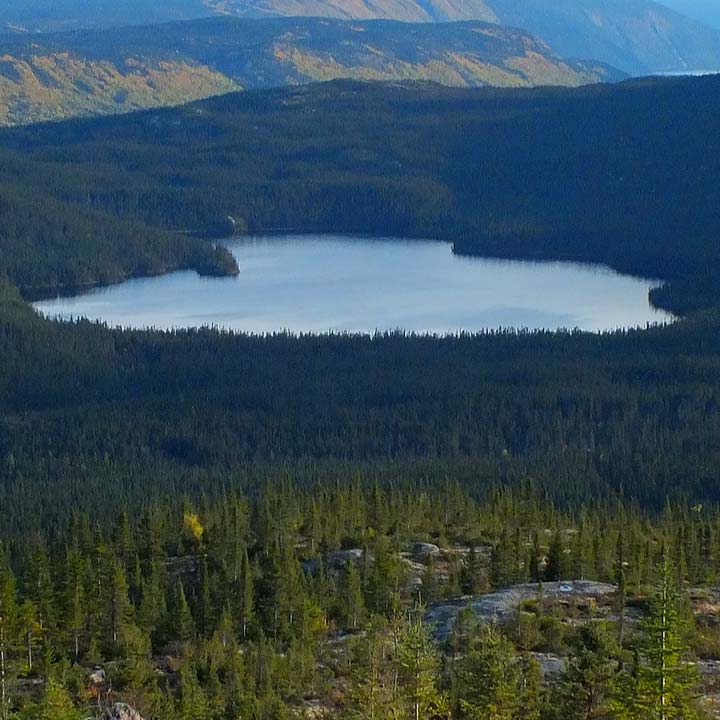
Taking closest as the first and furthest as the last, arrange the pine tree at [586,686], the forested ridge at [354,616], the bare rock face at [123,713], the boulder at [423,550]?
1. the bare rock face at [123,713]
2. the forested ridge at [354,616]
3. the pine tree at [586,686]
4. the boulder at [423,550]

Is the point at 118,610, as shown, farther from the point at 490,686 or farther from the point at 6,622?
the point at 490,686

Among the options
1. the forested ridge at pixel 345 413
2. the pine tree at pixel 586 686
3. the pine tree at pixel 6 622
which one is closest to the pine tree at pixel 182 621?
the pine tree at pixel 6 622

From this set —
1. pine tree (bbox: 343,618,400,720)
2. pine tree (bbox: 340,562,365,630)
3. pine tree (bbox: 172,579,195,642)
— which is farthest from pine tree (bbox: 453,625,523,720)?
pine tree (bbox: 172,579,195,642)

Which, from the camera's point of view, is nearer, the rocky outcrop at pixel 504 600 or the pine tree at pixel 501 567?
the rocky outcrop at pixel 504 600

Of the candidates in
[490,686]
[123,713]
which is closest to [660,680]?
[490,686]

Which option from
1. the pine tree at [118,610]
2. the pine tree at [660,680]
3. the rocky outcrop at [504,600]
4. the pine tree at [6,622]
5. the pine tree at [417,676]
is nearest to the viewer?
the pine tree at [660,680]

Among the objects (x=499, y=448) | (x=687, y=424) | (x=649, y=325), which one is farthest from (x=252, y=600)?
(x=649, y=325)

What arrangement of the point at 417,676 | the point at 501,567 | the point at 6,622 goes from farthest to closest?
the point at 501,567 < the point at 6,622 < the point at 417,676

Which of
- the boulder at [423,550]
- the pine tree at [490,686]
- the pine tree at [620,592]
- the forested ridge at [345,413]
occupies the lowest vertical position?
the forested ridge at [345,413]

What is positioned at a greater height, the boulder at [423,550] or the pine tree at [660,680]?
the pine tree at [660,680]

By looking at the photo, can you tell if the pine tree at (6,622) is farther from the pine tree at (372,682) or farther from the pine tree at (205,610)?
the pine tree at (372,682)
